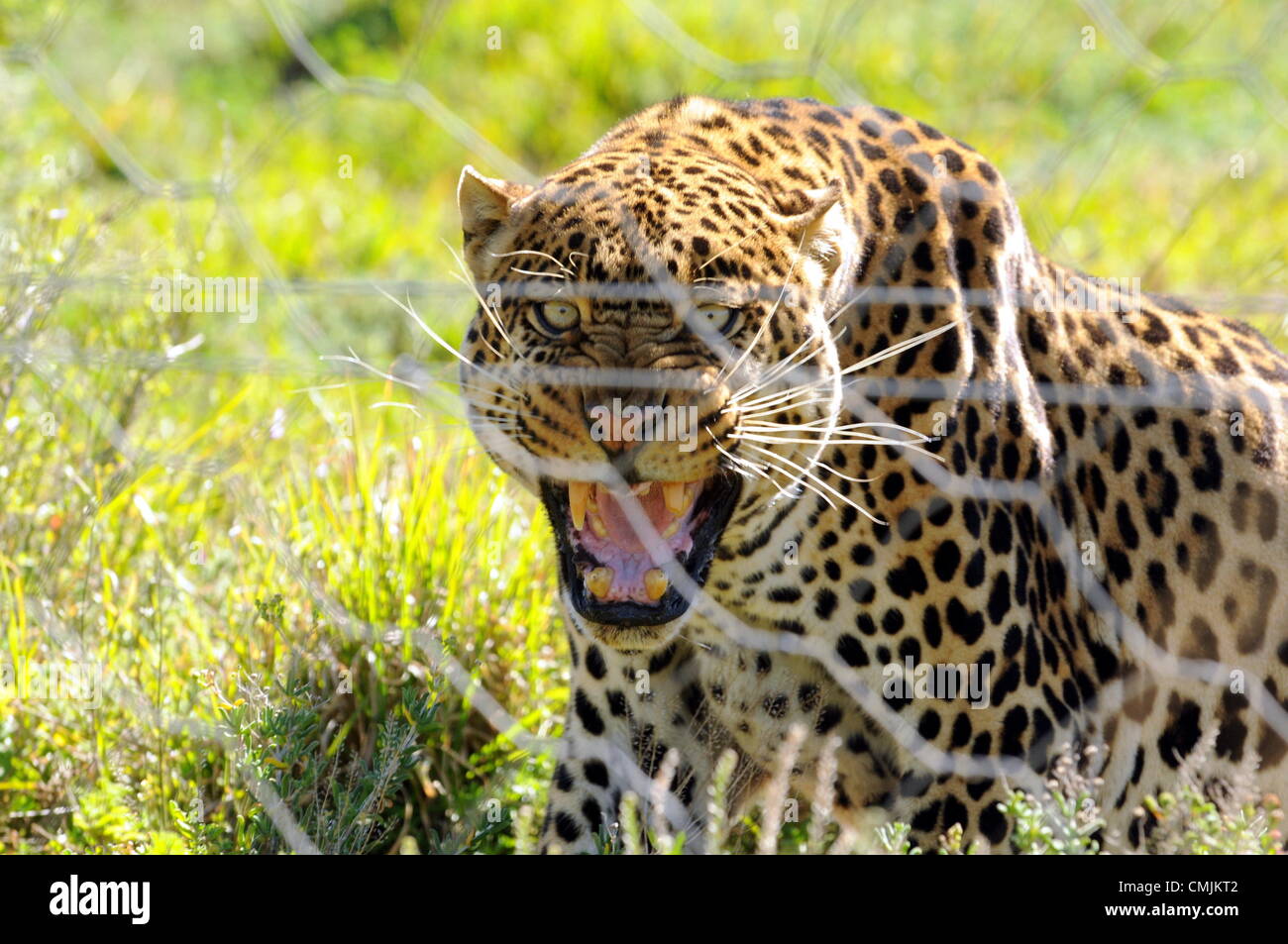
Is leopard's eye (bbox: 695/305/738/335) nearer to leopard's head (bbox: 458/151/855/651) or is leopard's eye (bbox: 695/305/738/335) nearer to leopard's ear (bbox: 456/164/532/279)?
leopard's head (bbox: 458/151/855/651)

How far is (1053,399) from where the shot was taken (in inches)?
115

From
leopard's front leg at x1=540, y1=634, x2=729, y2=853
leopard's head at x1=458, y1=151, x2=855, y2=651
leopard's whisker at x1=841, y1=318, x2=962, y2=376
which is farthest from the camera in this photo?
leopard's front leg at x1=540, y1=634, x2=729, y2=853

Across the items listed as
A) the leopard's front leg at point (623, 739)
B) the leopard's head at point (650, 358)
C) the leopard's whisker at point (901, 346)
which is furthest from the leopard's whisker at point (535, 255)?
the leopard's front leg at point (623, 739)

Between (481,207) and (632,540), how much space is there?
0.59 meters

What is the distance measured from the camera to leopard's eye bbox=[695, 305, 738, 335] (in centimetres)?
250

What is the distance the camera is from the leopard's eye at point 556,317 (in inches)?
99.7

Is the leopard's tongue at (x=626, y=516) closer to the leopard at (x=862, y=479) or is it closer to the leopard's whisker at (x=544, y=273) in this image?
the leopard at (x=862, y=479)

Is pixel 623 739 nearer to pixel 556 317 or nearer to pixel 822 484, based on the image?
pixel 822 484

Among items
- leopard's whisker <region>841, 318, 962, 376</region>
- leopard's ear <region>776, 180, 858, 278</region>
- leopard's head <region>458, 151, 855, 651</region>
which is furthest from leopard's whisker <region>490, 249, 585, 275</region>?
leopard's whisker <region>841, 318, 962, 376</region>

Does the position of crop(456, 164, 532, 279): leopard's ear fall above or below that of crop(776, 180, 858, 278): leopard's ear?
above

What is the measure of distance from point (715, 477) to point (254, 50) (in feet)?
18.7

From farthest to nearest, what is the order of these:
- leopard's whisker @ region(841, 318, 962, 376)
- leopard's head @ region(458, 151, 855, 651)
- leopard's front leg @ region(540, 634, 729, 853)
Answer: leopard's front leg @ region(540, 634, 729, 853) < leopard's whisker @ region(841, 318, 962, 376) < leopard's head @ region(458, 151, 855, 651)

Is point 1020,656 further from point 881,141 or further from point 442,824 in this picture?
point 442,824
